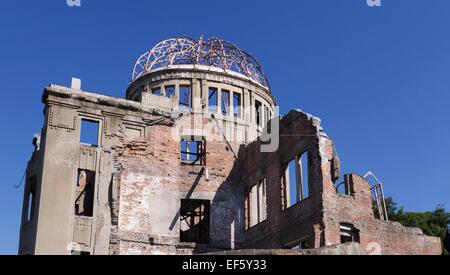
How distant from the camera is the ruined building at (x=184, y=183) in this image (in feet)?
72.9

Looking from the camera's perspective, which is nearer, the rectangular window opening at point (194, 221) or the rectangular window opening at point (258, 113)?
the rectangular window opening at point (194, 221)

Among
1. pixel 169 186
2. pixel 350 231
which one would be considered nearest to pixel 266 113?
pixel 169 186

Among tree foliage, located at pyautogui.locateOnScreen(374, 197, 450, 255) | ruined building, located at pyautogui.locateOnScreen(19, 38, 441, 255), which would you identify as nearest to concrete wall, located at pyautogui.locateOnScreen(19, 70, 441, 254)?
ruined building, located at pyautogui.locateOnScreen(19, 38, 441, 255)

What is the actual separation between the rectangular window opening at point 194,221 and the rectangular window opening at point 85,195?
4030 millimetres

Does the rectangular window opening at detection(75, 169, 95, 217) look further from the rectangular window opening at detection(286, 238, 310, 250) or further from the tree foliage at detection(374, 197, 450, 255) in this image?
the tree foliage at detection(374, 197, 450, 255)

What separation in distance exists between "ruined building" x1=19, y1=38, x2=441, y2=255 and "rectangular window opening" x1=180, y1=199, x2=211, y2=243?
2.1 inches

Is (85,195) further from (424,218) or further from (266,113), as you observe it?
(424,218)

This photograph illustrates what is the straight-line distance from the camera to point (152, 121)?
27078 millimetres

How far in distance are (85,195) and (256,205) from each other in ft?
22.0

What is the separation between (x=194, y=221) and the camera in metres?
29.1

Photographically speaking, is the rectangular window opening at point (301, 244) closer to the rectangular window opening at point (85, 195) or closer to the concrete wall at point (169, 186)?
the concrete wall at point (169, 186)

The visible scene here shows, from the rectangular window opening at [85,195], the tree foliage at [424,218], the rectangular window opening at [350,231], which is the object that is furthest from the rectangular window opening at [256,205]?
the tree foliage at [424,218]

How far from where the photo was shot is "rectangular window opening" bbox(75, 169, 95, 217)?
2570 centimetres
